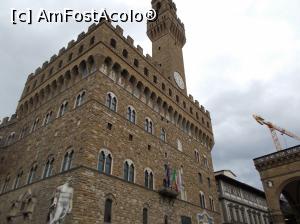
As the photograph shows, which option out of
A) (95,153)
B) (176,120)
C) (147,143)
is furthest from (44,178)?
(176,120)

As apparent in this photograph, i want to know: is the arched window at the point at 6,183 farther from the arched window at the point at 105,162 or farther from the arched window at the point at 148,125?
the arched window at the point at 148,125

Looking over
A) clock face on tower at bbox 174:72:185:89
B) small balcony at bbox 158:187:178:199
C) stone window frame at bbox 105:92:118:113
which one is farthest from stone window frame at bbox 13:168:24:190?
clock face on tower at bbox 174:72:185:89

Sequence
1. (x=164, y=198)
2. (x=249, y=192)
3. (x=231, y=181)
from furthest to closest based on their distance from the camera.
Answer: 1. (x=249, y=192)
2. (x=231, y=181)
3. (x=164, y=198)

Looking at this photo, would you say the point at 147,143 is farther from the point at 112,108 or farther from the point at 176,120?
the point at 176,120

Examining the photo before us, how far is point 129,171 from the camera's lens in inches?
630

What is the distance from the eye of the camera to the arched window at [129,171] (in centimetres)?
1565

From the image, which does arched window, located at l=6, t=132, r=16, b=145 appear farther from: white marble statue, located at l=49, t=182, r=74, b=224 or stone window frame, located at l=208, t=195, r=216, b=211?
stone window frame, located at l=208, t=195, r=216, b=211

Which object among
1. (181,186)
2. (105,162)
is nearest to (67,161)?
(105,162)

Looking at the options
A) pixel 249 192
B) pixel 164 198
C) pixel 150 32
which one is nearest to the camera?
pixel 164 198

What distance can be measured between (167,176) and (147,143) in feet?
10.6

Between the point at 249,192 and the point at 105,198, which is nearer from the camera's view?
the point at 105,198

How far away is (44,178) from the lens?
594 inches

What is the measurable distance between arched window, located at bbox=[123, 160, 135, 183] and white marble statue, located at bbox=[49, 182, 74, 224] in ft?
12.9

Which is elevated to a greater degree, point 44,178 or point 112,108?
point 112,108
